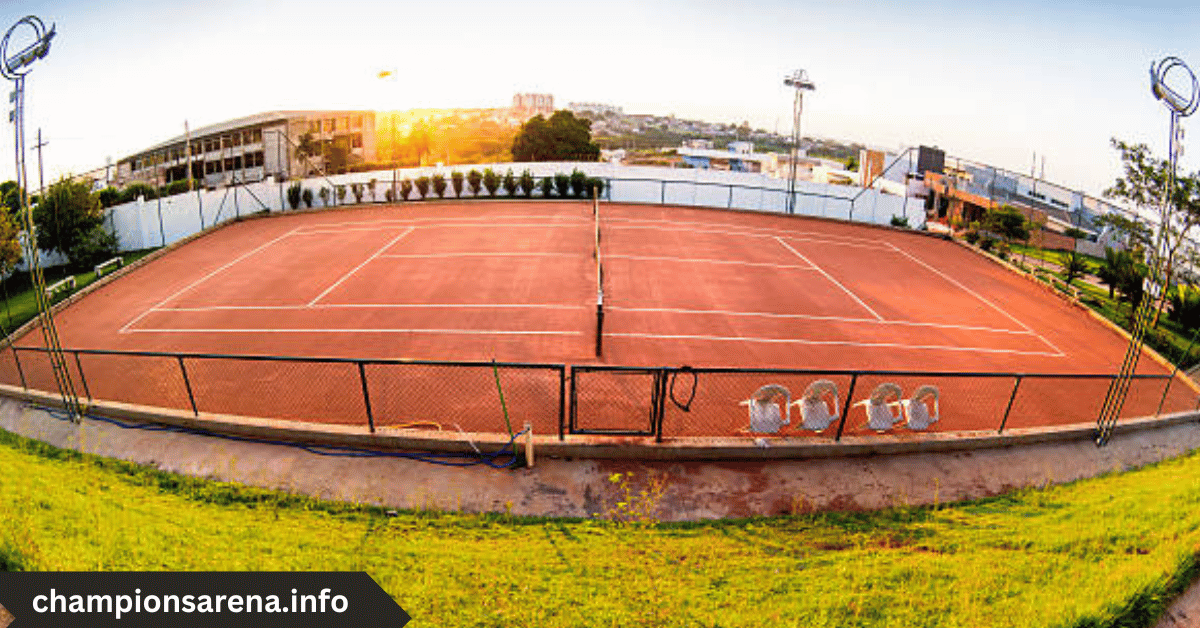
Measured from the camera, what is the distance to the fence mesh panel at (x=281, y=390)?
11.2 meters

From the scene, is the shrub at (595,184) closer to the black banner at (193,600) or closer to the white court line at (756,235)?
A: the white court line at (756,235)

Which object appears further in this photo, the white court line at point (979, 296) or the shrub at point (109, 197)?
the shrub at point (109, 197)

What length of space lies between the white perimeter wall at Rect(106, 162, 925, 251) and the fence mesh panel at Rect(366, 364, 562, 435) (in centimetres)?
2386

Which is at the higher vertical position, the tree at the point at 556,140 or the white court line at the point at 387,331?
the tree at the point at 556,140

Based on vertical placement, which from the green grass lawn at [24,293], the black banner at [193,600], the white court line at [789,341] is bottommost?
the green grass lawn at [24,293]

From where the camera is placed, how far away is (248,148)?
231ft

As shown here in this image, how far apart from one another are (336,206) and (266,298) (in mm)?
15774

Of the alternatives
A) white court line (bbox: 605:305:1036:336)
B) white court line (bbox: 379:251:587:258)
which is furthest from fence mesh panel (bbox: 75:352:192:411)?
white court line (bbox: 605:305:1036:336)

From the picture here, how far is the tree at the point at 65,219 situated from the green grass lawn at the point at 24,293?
46.5 inches

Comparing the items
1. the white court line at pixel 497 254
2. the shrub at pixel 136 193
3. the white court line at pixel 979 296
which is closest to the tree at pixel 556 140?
the shrub at pixel 136 193

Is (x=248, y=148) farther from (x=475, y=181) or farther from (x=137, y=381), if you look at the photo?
(x=137, y=381)

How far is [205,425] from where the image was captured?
966 cm

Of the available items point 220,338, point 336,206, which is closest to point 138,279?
point 220,338

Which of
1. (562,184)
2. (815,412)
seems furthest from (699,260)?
(562,184)
